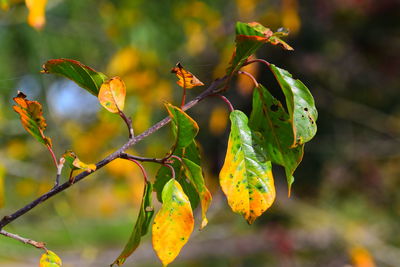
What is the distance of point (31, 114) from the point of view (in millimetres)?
565

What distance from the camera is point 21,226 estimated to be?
3551 mm

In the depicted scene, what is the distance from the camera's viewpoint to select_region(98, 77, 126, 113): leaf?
0.56 metres

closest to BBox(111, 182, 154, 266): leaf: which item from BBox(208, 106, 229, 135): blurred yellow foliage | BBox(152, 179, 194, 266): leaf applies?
BBox(152, 179, 194, 266): leaf

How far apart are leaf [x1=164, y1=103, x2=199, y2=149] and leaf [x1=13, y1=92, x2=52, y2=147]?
0.16m

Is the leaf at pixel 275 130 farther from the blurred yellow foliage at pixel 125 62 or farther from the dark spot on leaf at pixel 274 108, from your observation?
the blurred yellow foliage at pixel 125 62

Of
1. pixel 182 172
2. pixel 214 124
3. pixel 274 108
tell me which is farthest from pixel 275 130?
pixel 214 124

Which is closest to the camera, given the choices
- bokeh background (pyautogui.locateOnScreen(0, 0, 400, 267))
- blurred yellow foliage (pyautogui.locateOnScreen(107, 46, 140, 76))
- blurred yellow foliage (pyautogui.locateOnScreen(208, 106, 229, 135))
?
blurred yellow foliage (pyautogui.locateOnScreen(107, 46, 140, 76))

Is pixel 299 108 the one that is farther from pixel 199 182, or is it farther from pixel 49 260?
pixel 49 260

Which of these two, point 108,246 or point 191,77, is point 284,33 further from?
point 108,246

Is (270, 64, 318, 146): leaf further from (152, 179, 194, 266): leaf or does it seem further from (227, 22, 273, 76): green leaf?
(152, 179, 194, 266): leaf

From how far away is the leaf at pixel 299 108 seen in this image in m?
0.51

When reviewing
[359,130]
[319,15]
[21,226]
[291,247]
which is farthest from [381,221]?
[21,226]

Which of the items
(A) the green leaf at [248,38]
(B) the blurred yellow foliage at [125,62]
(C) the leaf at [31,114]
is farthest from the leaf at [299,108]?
(B) the blurred yellow foliage at [125,62]

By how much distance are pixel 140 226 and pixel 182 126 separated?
0.13 meters
